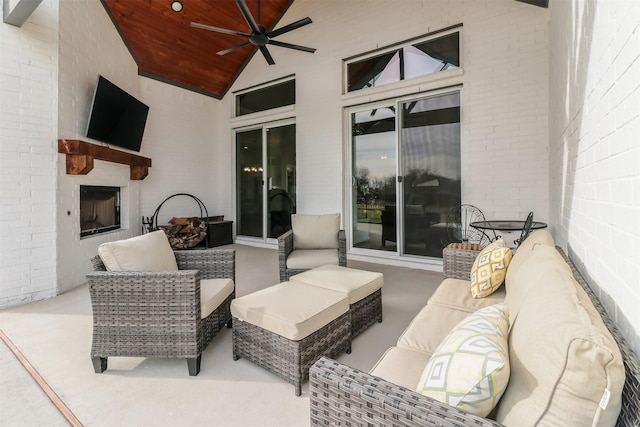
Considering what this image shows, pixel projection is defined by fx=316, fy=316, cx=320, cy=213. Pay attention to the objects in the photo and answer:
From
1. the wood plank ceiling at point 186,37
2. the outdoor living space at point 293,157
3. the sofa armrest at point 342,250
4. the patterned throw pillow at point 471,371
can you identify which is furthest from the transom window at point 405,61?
the patterned throw pillow at point 471,371

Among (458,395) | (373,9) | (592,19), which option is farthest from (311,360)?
(373,9)

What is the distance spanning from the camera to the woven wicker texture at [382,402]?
67 centimetres

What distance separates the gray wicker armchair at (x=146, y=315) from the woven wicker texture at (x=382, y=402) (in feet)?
3.75

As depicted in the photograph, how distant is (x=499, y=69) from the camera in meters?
3.81

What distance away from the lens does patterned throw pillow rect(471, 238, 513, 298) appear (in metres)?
1.91

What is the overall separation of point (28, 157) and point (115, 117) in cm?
142

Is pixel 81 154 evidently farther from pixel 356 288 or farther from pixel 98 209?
pixel 356 288

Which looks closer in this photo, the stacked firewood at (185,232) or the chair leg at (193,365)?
the chair leg at (193,365)

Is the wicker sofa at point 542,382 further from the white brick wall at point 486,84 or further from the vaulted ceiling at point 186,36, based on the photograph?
the vaulted ceiling at point 186,36

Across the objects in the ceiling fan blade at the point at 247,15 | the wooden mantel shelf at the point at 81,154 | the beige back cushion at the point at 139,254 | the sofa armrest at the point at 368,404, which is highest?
the ceiling fan blade at the point at 247,15

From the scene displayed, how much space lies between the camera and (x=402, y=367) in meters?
1.21

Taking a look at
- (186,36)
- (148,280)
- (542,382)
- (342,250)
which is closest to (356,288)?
(342,250)

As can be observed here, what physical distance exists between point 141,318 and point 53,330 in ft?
4.04

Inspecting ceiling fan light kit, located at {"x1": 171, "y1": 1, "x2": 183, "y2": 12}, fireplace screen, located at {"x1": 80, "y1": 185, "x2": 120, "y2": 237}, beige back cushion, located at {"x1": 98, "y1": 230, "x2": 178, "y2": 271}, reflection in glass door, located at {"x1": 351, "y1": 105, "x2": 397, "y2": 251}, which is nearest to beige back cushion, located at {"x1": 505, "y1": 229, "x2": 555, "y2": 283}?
beige back cushion, located at {"x1": 98, "y1": 230, "x2": 178, "y2": 271}
